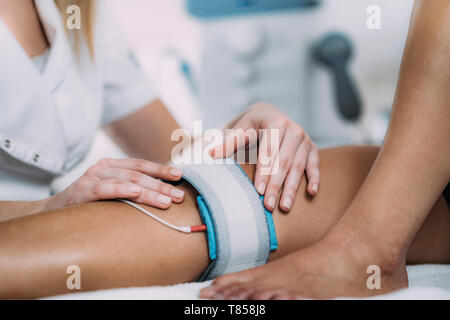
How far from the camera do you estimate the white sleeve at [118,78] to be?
3.32 ft

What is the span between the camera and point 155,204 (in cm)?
55

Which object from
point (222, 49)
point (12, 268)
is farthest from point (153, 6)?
point (12, 268)

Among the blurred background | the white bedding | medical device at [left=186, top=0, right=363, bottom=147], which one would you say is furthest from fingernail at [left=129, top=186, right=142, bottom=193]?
medical device at [left=186, top=0, right=363, bottom=147]

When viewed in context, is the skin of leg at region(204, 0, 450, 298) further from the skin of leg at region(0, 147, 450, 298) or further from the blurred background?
the blurred background

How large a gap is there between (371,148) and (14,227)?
1.69 ft

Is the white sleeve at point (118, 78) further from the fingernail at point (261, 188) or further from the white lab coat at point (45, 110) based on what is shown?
the fingernail at point (261, 188)

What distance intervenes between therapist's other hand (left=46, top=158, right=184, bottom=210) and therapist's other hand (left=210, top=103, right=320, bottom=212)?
9 cm

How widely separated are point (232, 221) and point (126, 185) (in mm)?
138

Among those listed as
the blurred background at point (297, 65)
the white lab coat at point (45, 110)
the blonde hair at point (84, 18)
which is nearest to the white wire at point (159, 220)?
the white lab coat at point (45, 110)

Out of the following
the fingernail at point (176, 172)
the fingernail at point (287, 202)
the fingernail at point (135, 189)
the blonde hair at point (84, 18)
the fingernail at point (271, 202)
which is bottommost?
the fingernail at point (287, 202)

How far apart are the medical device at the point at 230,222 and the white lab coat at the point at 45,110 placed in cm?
29

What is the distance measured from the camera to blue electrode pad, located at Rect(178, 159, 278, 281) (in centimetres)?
54

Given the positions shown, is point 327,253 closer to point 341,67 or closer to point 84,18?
point 84,18

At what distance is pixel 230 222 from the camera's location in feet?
1.76
